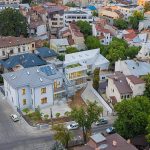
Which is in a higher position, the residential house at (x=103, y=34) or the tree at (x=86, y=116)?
the residential house at (x=103, y=34)

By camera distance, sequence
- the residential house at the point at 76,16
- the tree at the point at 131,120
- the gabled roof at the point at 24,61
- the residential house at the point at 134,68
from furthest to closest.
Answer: the residential house at the point at 76,16 → the gabled roof at the point at 24,61 → the residential house at the point at 134,68 → the tree at the point at 131,120

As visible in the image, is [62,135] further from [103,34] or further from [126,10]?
[126,10]

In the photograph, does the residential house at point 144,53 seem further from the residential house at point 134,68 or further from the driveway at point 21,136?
the driveway at point 21,136

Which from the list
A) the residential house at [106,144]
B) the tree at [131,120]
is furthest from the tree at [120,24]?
the residential house at [106,144]

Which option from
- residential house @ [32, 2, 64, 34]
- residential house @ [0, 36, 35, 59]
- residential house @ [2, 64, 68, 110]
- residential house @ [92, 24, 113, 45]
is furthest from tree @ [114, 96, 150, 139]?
residential house @ [32, 2, 64, 34]

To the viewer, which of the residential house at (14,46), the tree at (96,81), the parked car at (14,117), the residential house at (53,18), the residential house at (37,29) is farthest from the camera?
the residential house at (53,18)

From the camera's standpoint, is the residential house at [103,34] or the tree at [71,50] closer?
the tree at [71,50]
